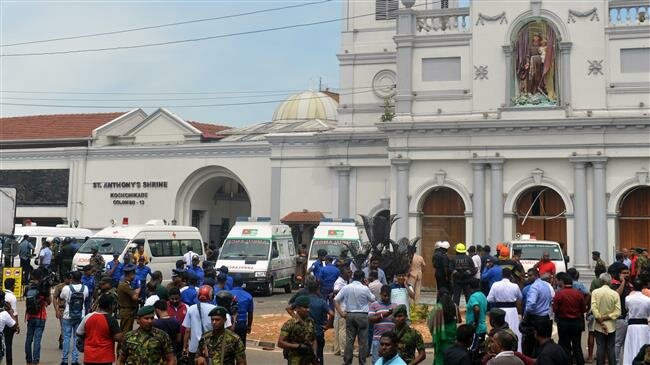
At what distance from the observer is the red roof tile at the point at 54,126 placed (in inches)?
1916

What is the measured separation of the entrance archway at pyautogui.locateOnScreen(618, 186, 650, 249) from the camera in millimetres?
33219

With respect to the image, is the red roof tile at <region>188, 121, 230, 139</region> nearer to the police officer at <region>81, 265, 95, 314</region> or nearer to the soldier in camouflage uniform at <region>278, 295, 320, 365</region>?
the police officer at <region>81, 265, 95, 314</region>

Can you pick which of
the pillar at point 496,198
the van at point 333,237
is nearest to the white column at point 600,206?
the pillar at point 496,198

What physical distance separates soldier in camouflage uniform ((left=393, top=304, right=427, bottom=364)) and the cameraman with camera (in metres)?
7.64

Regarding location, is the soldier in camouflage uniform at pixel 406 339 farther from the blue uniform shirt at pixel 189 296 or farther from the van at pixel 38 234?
the van at pixel 38 234

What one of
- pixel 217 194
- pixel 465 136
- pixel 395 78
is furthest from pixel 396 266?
pixel 217 194

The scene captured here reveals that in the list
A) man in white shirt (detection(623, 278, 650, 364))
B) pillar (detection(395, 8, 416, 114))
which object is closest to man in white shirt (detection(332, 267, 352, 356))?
man in white shirt (detection(623, 278, 650, 364))

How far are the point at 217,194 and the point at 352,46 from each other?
1294 centimetres

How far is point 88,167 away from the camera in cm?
4647

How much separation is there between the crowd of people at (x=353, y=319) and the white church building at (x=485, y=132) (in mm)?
15812

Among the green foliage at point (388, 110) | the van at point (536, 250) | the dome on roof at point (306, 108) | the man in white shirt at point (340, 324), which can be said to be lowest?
the man in white shirt at point (340, 324)

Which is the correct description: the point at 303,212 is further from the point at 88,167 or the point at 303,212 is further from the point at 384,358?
the point at 384,358

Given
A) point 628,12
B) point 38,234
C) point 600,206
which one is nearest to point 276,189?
point 38,234

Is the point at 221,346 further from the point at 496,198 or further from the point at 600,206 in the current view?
the point at 600,206
